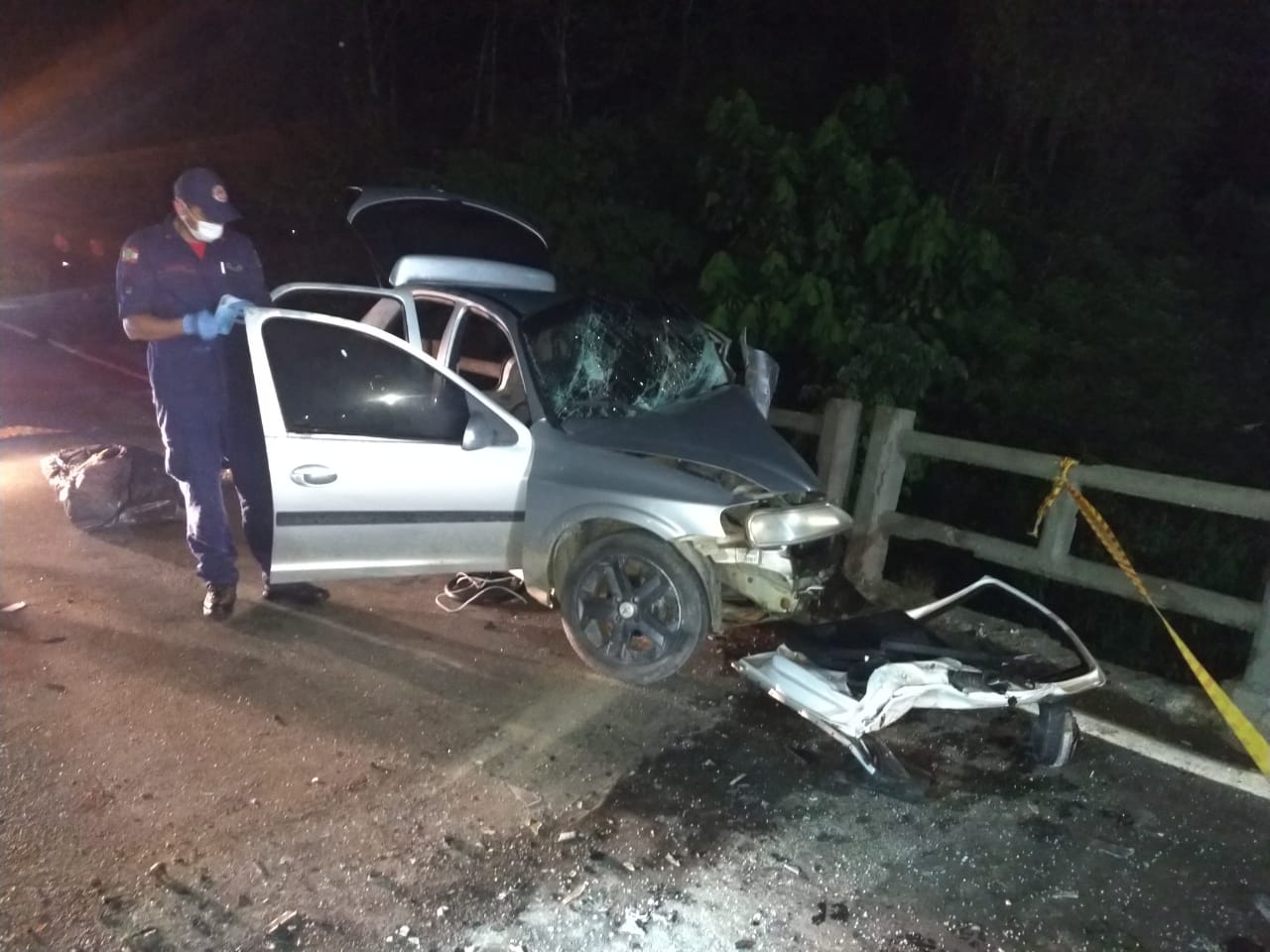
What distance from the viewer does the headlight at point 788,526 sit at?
4.32 m

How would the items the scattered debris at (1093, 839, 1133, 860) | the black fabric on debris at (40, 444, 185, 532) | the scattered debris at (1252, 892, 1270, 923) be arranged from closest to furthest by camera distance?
the scattered debris at (1252, 892, 1270, 923) → the scattered debris at (1093, 839, 1133, 860) → the black fabric on debris at (40, 444, 185, 532)

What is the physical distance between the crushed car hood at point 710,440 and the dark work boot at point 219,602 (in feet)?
6.32

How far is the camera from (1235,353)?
10.1 meters

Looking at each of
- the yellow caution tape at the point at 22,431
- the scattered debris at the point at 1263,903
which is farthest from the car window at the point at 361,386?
the yellow caution tape at the point at 22,431

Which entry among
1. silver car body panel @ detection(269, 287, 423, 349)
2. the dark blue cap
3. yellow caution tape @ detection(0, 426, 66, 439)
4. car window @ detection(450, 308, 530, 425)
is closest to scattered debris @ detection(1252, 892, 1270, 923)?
car window @ detection(450, 308, 530, 425)

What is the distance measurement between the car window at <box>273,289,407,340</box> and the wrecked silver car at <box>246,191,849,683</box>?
95mm

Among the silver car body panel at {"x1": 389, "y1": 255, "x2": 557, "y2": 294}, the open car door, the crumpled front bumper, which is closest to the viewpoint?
the crumpled front bumper

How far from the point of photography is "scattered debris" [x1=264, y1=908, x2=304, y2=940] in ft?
9.73

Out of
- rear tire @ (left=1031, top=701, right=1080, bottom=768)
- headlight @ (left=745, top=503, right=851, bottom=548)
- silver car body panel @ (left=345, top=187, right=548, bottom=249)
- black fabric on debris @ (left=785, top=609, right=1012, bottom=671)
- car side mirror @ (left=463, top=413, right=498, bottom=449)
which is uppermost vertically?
silver car body panel @ (left=345, top=187, right=548, bottom=249)

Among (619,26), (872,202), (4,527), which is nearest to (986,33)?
(872,202)

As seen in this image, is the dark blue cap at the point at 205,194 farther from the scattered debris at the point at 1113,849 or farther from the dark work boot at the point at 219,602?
the scattered debris at the point at 1113,849

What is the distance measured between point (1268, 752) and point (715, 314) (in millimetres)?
5063

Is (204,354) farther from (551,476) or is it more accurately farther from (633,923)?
(633,923)

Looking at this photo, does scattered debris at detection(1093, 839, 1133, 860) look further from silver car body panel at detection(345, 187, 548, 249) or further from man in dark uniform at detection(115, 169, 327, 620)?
silver car body panel at detection(345, 187, 548, 249)
